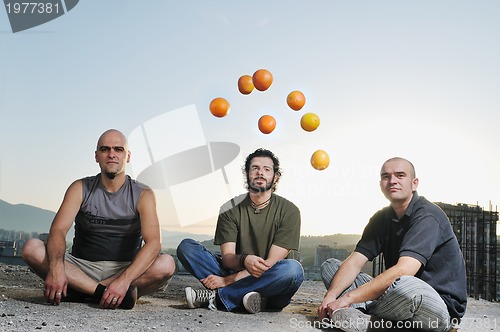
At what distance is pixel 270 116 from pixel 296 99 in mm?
286

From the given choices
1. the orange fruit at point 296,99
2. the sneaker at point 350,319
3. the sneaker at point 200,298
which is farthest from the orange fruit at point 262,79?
the sneaker at point 350,319

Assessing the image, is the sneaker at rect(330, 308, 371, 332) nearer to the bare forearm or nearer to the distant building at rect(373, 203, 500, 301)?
the bare forearm

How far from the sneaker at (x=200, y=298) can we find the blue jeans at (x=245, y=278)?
7 centimetres

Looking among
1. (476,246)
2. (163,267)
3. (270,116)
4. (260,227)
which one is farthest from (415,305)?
(476,246)

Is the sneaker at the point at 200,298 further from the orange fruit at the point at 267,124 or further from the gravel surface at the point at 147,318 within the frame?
the orange fruit at the point at 267,124

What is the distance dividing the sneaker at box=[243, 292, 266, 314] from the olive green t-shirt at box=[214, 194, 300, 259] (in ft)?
0.92

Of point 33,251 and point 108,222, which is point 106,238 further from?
point 33,251

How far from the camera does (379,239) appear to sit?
3.47 meters

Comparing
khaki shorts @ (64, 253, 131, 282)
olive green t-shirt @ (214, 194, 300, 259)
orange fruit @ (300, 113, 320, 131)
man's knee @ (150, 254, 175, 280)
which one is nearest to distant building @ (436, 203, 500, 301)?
orange fruit @ (300, 113, 320, 131)

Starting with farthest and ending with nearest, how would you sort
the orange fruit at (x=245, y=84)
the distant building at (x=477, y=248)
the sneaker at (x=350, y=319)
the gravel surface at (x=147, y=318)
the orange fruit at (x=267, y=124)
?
the distant building at (x=477, y=248) < the orange fruit at (x=245, y=84) < the orange fruit at (x=267, y=124) < the gravel surface at (x=147, y=318) < the sneaker at (x=350, y=319)

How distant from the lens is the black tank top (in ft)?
12.5

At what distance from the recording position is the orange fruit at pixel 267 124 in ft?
16.3

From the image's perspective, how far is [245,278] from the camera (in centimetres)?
374

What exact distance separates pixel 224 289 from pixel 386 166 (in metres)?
1.38
